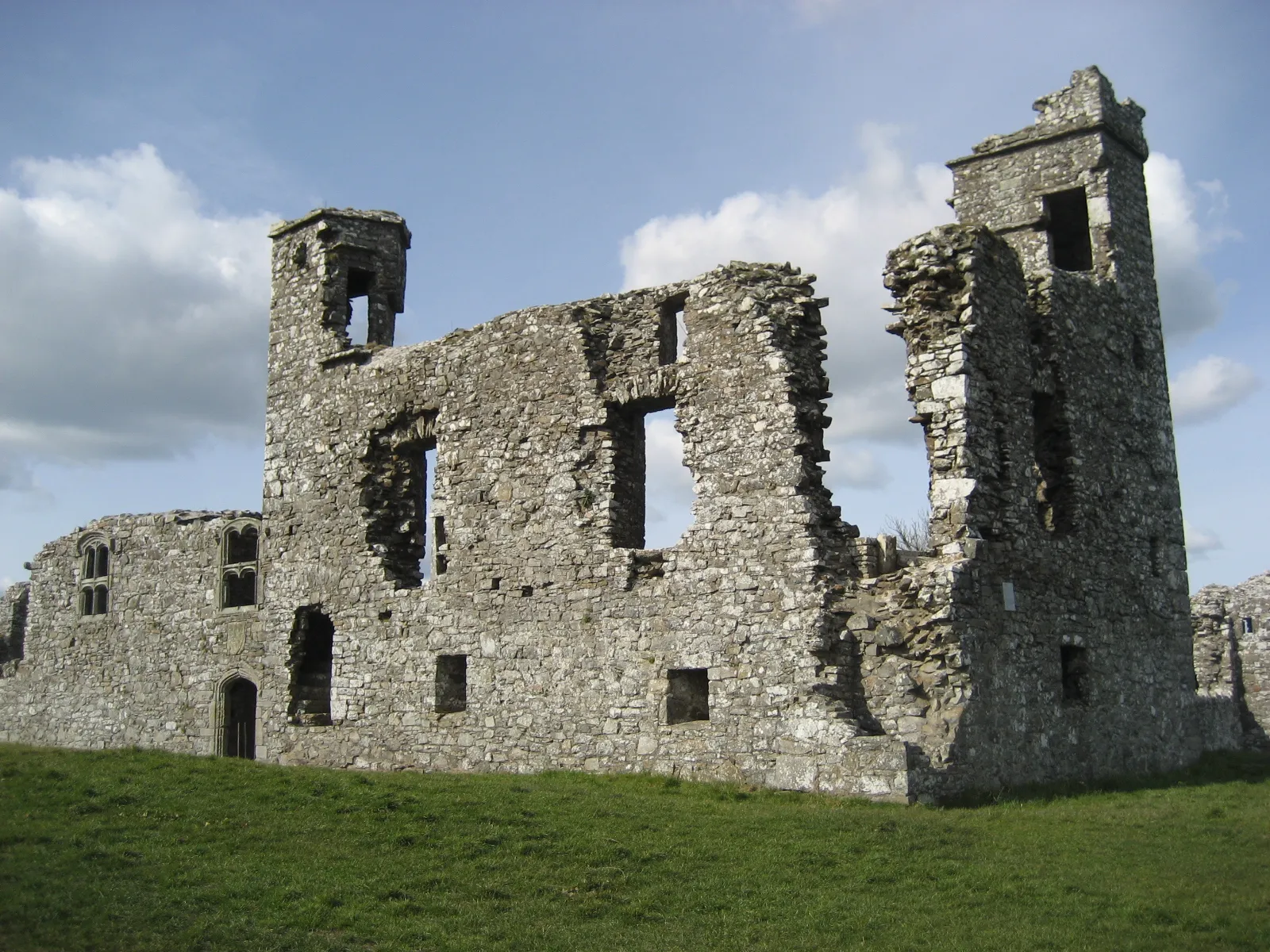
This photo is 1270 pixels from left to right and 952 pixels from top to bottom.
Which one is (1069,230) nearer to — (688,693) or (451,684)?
(688,693)

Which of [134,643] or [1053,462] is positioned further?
[134,643]

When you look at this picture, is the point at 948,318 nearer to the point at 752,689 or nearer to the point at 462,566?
the point at 752,689

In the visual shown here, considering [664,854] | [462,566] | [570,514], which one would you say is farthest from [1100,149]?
[664,854]

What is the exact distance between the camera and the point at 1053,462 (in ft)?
61.4

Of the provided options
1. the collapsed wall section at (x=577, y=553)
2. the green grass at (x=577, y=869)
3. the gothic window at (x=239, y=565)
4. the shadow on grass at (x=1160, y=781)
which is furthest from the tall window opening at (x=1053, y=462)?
the gothic window at (x=239, y=565)

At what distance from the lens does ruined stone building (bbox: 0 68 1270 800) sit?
1546cm

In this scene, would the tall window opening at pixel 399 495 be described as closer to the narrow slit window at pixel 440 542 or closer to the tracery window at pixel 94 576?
the narrow slit window at pixel 440 542

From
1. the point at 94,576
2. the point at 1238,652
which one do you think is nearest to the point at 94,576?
the point at 94,576

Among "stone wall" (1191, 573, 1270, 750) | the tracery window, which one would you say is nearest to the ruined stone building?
the tracery window

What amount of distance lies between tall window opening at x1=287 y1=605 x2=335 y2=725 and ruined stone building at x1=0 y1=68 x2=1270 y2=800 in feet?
0.19

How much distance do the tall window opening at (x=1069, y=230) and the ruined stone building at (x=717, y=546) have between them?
64 millimetres

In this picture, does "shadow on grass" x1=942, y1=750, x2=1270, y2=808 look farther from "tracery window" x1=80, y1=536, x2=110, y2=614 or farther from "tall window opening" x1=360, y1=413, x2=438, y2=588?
"tracery window" x1=80, y1=536, x2=110, y2=614

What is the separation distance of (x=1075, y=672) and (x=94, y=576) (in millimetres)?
18712

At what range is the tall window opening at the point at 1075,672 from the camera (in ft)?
58.0
